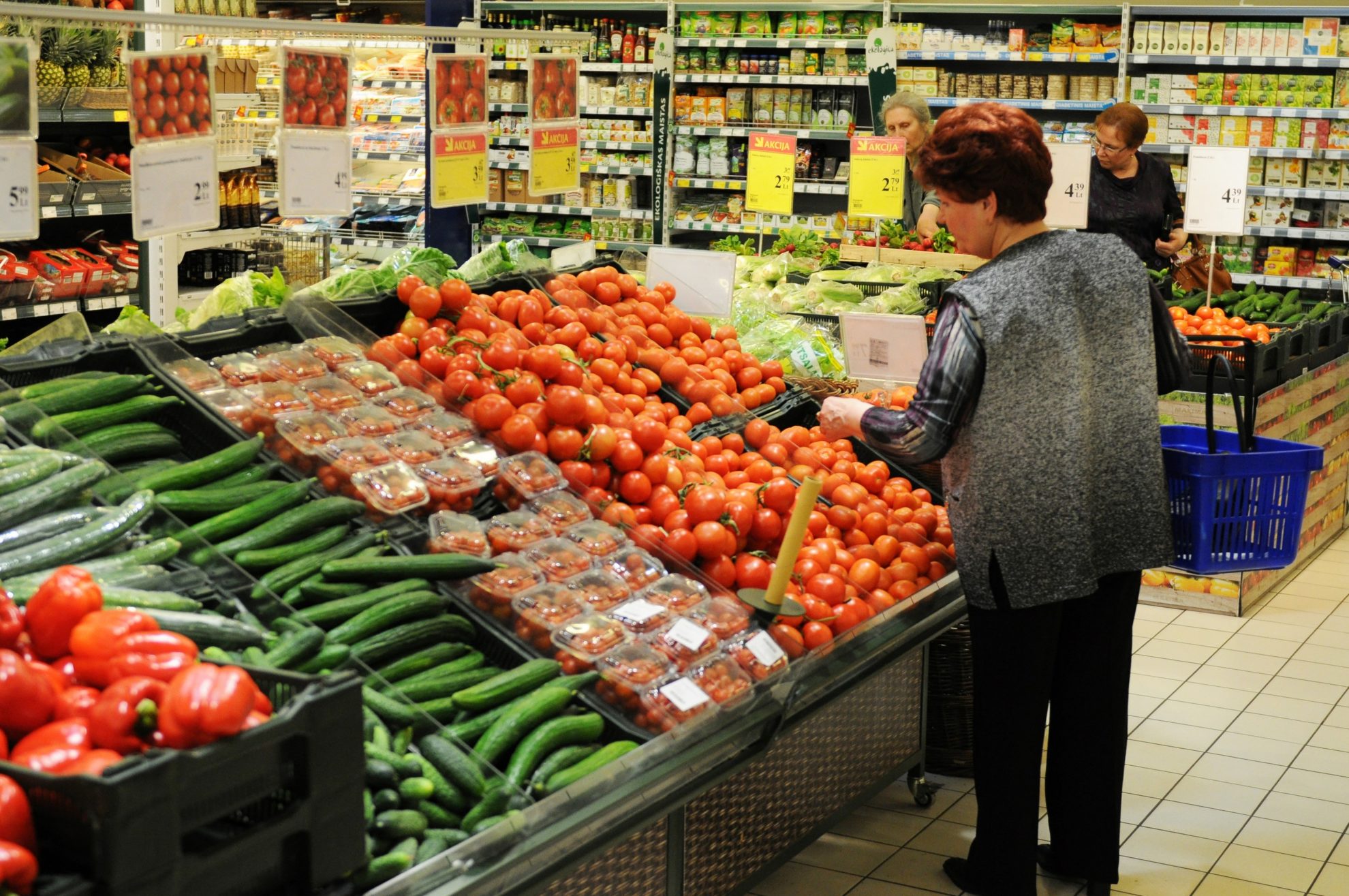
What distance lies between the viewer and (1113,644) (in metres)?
3.00

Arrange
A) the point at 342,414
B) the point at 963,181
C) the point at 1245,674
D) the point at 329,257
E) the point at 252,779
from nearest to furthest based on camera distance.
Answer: the point at 252,779
the point at 963,181
the point at 342,414
the point at 1245,674
the point at 329,257

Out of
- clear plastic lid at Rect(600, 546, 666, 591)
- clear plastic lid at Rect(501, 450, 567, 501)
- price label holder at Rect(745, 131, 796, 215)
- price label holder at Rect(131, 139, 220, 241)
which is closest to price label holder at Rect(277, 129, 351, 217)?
price label holder at Rect(131, 139, 220, 241)

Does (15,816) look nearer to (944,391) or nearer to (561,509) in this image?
(561,509)

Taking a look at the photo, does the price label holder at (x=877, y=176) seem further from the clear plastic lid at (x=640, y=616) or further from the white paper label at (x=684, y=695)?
the white paper label at (x=684, y=695)

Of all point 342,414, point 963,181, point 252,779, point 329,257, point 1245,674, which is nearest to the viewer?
point 252,779

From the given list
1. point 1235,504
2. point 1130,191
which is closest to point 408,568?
point 1235,504

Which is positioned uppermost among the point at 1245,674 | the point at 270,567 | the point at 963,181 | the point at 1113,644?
the point at 963,181

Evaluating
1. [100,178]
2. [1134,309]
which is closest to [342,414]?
[1134,309]

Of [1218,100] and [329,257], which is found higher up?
[1218,100]

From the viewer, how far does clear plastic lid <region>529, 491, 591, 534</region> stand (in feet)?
9.46

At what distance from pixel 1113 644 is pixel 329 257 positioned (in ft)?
20.0

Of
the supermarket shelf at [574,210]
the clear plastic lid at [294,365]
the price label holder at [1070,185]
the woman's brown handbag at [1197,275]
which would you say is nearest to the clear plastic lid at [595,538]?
the clear plastic lid at [294,365]

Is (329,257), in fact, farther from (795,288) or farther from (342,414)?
(342,414)

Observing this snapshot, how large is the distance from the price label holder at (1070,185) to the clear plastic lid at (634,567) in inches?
146
